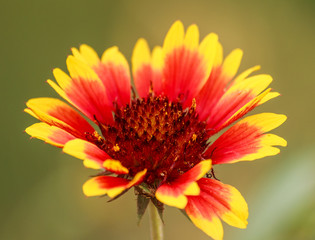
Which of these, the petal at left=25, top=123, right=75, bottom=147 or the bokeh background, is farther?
the bokeh background

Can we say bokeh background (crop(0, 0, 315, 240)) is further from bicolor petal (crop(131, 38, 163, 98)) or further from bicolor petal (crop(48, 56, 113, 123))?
bicolor petal (crop(48, 56, 113, 123))

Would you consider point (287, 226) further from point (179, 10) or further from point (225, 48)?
point (179, 10)

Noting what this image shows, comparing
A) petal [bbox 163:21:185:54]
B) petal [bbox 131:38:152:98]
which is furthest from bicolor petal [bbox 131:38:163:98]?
petal [bbox 163:21:185:54]

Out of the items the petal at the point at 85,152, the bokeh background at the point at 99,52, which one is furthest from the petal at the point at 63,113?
the bokeh background at the point at 99,52

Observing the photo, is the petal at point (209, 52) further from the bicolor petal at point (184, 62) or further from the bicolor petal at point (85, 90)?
the bicolor petal at point (85, 90)

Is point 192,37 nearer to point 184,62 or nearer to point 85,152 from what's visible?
point 184,62

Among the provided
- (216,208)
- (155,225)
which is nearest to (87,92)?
(155,225)
